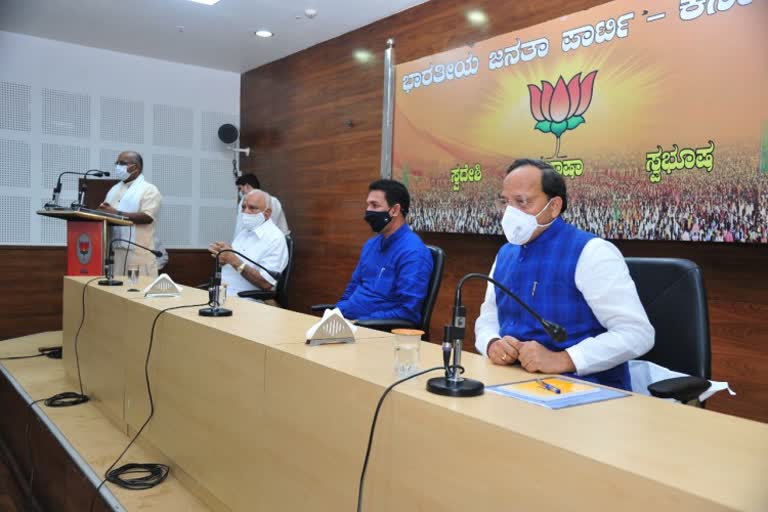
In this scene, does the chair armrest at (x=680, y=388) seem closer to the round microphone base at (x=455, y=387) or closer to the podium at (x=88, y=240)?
the round microphone base at (x=455, y=387)

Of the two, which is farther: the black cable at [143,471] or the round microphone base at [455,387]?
the black cable at [143,471]

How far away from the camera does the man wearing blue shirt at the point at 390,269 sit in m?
2.65

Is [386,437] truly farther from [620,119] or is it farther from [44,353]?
[44,353]

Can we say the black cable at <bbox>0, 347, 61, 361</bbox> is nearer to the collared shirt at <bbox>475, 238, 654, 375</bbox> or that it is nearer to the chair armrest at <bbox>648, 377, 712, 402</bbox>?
the collared shirt at <bbox>475, 238, 654, 375</bbox>

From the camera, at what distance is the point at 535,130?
10.4ft

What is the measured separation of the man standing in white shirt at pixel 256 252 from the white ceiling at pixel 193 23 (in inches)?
52.0

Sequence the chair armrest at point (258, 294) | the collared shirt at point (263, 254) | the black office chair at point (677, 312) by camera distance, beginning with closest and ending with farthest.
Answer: the black office chair at point (677, 312) → the chair armrest at point (258, 294) → the collared shirt at point (263, 254)

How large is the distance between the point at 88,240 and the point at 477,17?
260cm

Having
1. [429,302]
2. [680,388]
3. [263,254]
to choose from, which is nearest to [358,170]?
[263,254]

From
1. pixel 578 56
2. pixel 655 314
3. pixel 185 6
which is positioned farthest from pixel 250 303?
pixel 185 6

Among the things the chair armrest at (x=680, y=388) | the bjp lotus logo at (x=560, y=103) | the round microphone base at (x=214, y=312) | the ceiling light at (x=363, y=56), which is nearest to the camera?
the chair armrest at (x=680, y=388)

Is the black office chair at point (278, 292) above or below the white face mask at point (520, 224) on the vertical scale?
below

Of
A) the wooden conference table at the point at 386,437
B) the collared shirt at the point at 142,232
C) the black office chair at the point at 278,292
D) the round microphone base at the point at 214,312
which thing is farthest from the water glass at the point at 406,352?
the collared shirt at the point at 142,232

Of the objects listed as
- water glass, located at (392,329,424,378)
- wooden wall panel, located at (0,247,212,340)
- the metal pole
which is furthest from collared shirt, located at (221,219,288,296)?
water glass, located at (392,329,424,378)
